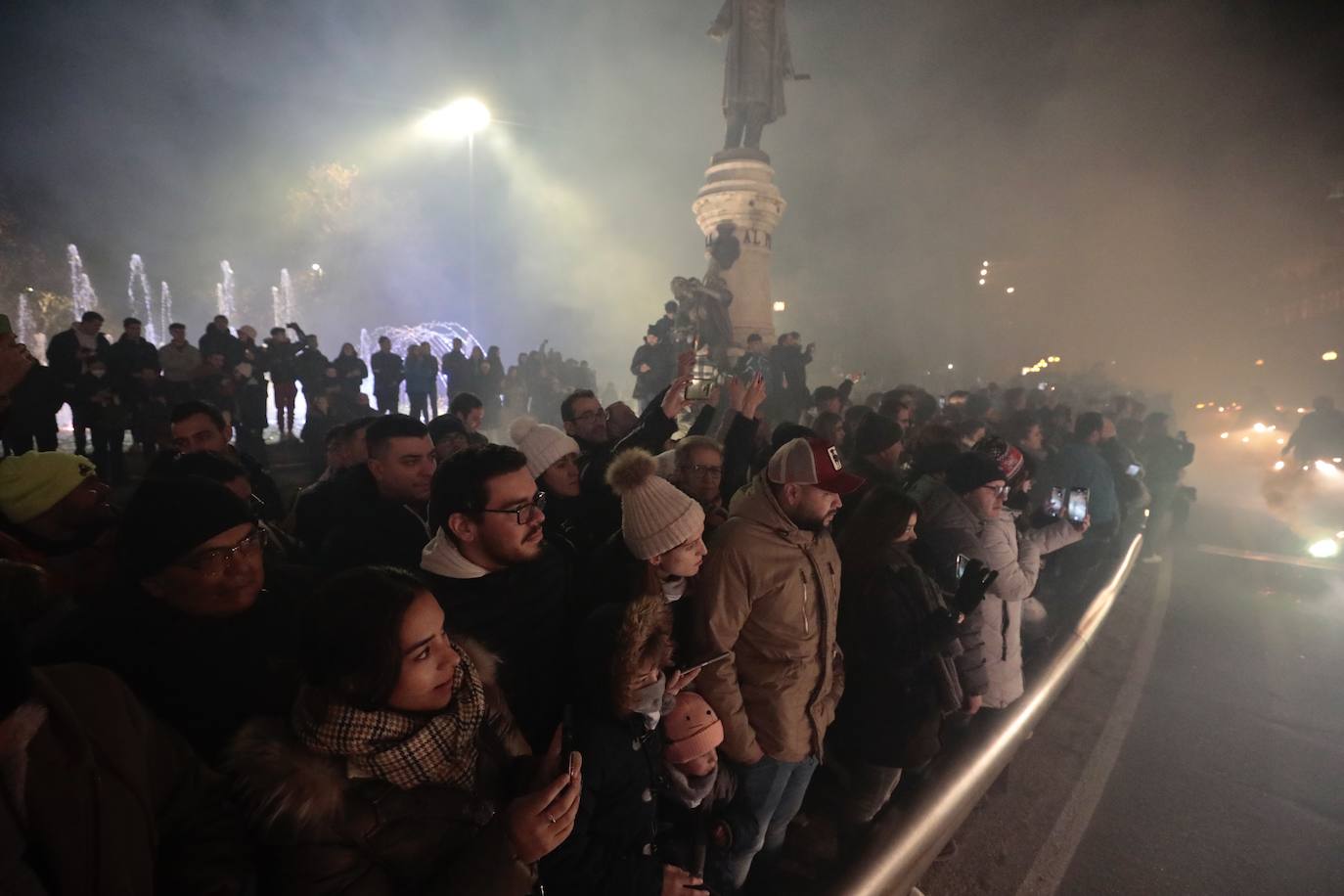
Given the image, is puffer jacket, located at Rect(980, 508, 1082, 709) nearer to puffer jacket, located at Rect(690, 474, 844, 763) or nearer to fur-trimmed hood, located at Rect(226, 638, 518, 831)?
puffer jacket, located at Rect(690, 474, 844, 763)

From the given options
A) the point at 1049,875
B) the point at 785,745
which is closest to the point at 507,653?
the point at 785,745

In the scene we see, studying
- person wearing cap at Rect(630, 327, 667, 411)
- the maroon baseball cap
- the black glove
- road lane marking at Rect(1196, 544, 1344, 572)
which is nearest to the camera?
the maroon baseball cap

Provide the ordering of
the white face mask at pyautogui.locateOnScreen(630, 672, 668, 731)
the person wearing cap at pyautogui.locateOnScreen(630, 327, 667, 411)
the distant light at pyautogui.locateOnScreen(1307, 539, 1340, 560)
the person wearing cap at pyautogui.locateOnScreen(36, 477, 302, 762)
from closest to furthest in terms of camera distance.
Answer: the person wearing cap at pyautogui.locateOnScreen(36, 477, 302, 762), the white face mask at pyautogui.locateOnScreen(630, 672, 668, 731), the distant light at pyautogui.locateOnScreen(1307, 539, 1340, 560), the person wearing cap at pyautogui.locateOnScreen(630, 327, 667, 411)

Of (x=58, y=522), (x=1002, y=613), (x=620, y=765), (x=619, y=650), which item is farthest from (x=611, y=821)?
(x=1002, y=613)

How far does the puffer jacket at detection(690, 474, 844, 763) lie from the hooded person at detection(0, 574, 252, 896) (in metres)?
1.67

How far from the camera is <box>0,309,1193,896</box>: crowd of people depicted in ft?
4.37

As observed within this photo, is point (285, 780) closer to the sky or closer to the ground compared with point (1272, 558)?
closer to the sky

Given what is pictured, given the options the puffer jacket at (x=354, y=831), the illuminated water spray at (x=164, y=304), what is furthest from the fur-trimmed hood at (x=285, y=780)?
the illuminated water spray at (x=164, y=304)

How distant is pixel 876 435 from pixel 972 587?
85.0 inches

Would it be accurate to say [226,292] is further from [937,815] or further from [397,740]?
[937,815]

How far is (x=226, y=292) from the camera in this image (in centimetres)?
4591

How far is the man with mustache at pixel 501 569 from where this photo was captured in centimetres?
223

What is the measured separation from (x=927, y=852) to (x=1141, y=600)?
6.98m

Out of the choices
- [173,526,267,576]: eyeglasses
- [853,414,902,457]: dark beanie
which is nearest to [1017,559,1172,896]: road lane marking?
[853,414,902,457]: dark beanie
